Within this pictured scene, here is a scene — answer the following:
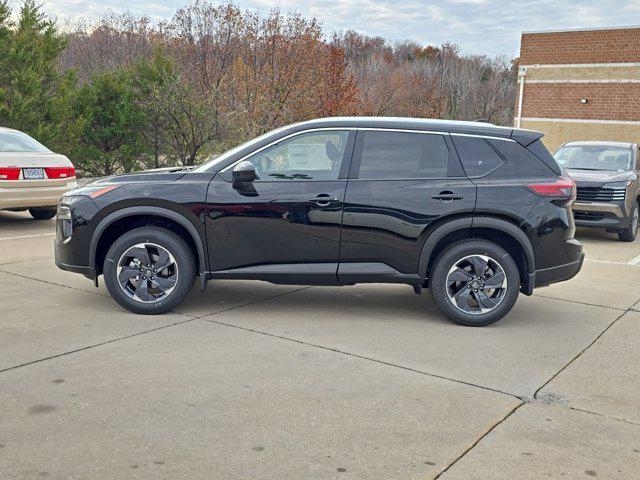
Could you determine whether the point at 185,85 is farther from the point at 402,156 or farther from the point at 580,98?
the point at 580,98

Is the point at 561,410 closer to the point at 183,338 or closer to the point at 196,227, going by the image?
the point at 183,338

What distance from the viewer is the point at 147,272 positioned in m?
5.81

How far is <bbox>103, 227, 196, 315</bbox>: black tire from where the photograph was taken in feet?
18.9

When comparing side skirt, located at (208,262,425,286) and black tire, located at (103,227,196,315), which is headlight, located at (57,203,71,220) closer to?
black tire, located at (103,227,196,315)

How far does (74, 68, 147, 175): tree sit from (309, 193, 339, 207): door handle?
37.1 ft

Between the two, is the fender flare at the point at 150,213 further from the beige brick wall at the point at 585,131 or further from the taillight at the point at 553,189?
the beige brick wall at the point at 585,131

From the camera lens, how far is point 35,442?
11.1ft

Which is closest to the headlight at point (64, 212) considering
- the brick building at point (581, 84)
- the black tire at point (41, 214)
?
the black tire at point (41, 214)

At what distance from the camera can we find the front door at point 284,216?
18.7 feet

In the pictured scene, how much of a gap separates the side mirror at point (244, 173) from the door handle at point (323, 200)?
0.55 metres

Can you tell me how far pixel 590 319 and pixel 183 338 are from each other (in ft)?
12.2

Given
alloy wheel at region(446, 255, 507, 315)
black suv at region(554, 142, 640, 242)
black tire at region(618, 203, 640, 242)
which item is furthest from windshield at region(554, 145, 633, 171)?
alloy wheel at region(446, 255, 507, 315)

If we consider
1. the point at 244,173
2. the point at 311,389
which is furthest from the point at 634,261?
the point at 311,389

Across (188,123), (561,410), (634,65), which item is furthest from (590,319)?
(634,65)
